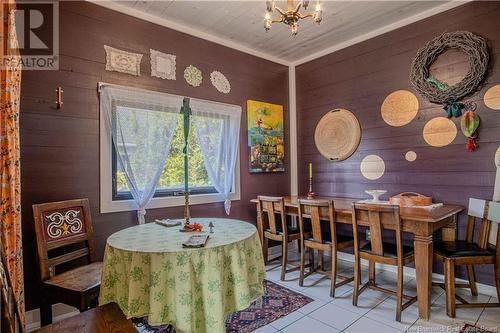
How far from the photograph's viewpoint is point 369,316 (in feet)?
7.80

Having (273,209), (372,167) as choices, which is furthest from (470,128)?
(273,209)

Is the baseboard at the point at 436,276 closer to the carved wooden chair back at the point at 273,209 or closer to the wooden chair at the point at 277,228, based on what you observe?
the wooden chair at the point at 277,228

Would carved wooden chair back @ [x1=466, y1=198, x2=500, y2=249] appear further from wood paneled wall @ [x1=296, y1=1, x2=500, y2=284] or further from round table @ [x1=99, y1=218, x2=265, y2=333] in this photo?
round table @ [x1=99, y1=218, x2=265, y2=333]

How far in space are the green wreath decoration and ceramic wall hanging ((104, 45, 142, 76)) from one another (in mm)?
2908

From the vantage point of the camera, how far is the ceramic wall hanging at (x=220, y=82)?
353 centimetres

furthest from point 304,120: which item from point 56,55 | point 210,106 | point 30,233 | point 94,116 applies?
point 30,233

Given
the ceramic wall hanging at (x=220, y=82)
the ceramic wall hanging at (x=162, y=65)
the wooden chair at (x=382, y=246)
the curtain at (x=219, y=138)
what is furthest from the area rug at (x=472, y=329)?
the ceramic wall hanging at (x=162, y=65)

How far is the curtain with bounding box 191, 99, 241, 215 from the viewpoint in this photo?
10.9 ft

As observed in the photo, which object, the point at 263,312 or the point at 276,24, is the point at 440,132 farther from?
the point at 263,312

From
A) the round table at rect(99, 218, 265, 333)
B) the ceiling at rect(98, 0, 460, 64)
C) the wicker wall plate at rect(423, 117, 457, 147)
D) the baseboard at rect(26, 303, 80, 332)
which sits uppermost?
the ceiling at rect(98, 0, 460, 64)

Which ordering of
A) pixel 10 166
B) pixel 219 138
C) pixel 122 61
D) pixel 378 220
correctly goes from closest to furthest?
1. pixel 10 166
2. pixel 378 220
3. pixel 122 61
4. pixel 219 138

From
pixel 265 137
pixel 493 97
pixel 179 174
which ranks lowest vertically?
pixel 179 174

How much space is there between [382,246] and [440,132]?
55.3 inches

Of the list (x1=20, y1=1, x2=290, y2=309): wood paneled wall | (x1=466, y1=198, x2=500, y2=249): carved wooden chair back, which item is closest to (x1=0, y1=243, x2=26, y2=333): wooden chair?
(x1=20, y1=1, x2=290, y2=309): wood paneled wall
